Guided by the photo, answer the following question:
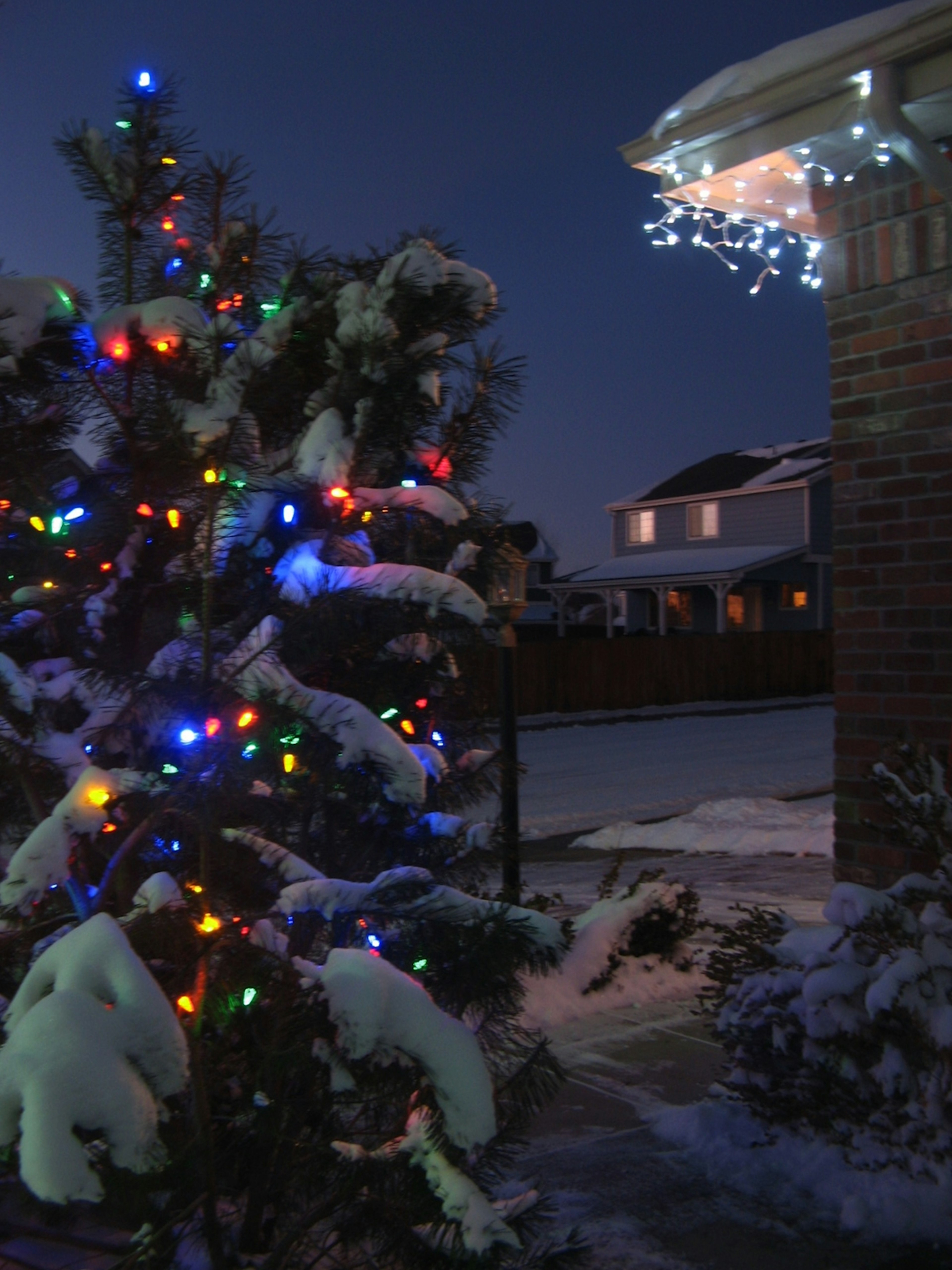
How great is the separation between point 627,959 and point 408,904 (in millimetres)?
3400

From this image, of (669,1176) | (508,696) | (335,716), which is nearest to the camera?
(335,716)

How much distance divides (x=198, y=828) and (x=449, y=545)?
957mm

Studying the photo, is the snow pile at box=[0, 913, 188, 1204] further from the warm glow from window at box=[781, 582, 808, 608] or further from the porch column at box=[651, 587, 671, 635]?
the warm glow from window at box=[781, 582, 808, 608]

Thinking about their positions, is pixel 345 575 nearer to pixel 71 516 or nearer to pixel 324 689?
pixel 324 689

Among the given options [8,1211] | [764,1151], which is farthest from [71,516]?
[764,1151]

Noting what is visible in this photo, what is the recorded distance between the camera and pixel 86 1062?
154 centimetres

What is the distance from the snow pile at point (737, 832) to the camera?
927 cm

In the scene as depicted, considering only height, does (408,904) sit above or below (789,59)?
below

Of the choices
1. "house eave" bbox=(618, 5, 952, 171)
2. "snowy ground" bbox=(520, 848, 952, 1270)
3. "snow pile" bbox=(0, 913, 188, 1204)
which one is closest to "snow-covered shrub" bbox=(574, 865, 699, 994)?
"snowy ground" bbox=(520, 848, 952, 1270)

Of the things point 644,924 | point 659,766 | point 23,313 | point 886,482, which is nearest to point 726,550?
point 659,766

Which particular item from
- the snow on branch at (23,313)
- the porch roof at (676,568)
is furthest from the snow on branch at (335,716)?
the porch roof at (676,568)

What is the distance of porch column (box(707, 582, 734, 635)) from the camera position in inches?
1226

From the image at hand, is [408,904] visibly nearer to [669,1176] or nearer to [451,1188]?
[451,1188]

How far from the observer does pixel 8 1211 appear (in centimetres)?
271
